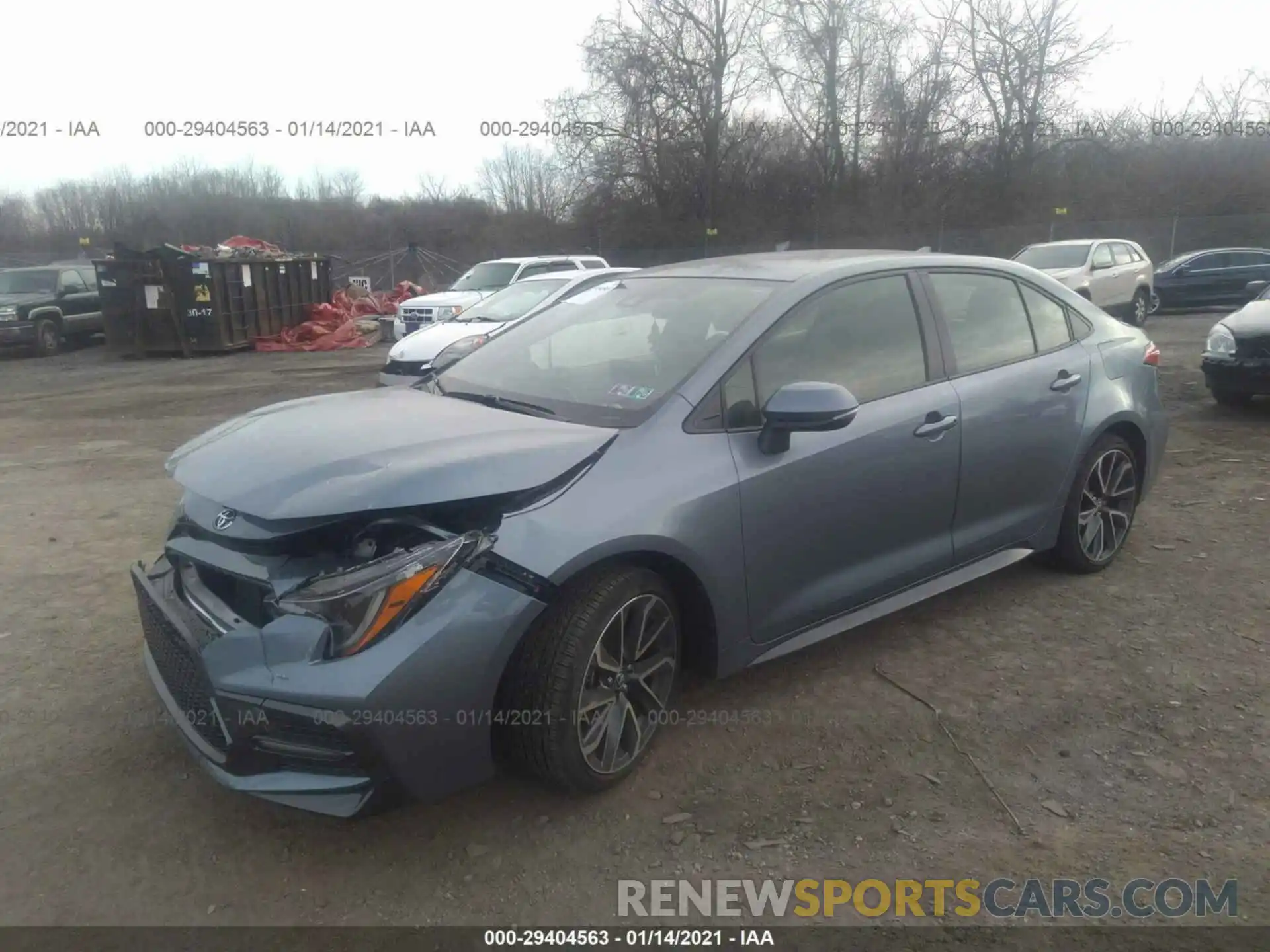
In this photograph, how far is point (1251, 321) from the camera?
8.53 metres

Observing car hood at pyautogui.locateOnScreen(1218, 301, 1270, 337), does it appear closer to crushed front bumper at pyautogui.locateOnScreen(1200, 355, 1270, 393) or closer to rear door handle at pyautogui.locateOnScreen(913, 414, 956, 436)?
crushed front bumper at pyautogui.locateOnScreen(1200, 355, 1270, 393)

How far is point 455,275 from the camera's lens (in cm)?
3744

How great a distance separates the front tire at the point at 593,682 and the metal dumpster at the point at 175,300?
17441mm

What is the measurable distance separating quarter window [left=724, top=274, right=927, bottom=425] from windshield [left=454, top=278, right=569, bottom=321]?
7685mm

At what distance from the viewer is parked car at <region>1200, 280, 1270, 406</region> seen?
27.2ft

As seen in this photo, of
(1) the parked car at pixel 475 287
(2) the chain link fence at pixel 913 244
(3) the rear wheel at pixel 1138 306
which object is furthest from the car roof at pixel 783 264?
(2) the chain link fence at pixel 913 244

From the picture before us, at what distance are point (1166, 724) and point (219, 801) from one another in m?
3.28

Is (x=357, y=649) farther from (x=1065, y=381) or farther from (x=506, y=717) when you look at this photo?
(x=1065, y=381)

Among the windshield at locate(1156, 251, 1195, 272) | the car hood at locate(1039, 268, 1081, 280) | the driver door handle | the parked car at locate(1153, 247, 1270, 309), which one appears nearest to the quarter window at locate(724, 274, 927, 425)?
the driver door handle

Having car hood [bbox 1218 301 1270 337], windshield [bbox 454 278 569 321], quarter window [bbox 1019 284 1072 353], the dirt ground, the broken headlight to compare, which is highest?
windshield [bbox 454 278 569 321]

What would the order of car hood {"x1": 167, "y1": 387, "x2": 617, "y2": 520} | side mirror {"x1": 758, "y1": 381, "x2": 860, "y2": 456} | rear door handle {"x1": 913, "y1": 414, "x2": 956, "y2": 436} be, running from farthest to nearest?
rear door handle {"x1": 913, "y1": 414, "x2": 956, "y2": 436}
side mirror {"x1": 758, "y1": 381, "x2": 860, "y2": 456}
car hood {"x1": 167, "y1": 387, "x2": 617, "y2": 520}

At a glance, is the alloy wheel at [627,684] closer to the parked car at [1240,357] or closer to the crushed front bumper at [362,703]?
the crushed front bumper at [362,703]

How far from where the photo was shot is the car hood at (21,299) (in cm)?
1817

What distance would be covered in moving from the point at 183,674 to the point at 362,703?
0.79 m
